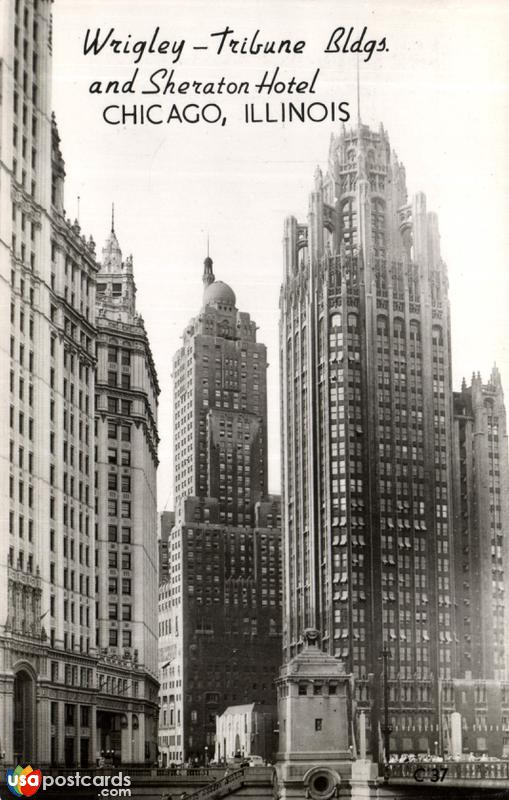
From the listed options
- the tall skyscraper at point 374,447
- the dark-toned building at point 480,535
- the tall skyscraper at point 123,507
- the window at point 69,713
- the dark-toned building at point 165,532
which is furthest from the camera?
the dark-toned building at point 165,532

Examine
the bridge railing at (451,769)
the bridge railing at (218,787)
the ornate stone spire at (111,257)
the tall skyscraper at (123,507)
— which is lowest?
the bridge railing at (218,787)

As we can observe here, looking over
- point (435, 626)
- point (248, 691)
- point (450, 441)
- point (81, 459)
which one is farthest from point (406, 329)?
point (81, 459)

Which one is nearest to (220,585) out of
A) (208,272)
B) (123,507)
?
(123,507)

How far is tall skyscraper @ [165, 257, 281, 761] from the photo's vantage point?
152 meters

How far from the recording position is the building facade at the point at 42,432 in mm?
64438

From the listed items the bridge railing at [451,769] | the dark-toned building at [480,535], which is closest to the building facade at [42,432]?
the bridge railing at [451,769]

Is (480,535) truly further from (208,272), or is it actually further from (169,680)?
(208,272)

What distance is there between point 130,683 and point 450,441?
62.9 metres

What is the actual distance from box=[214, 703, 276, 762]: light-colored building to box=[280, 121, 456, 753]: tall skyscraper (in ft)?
32.1

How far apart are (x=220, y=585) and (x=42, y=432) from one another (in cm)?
11741

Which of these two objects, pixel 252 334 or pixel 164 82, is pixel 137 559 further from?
pixel 164 82

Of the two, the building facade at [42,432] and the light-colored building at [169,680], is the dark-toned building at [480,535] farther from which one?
the building facade at [42,432]

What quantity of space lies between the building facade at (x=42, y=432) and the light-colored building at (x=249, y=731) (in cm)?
6974

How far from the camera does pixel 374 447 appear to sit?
152 metres
